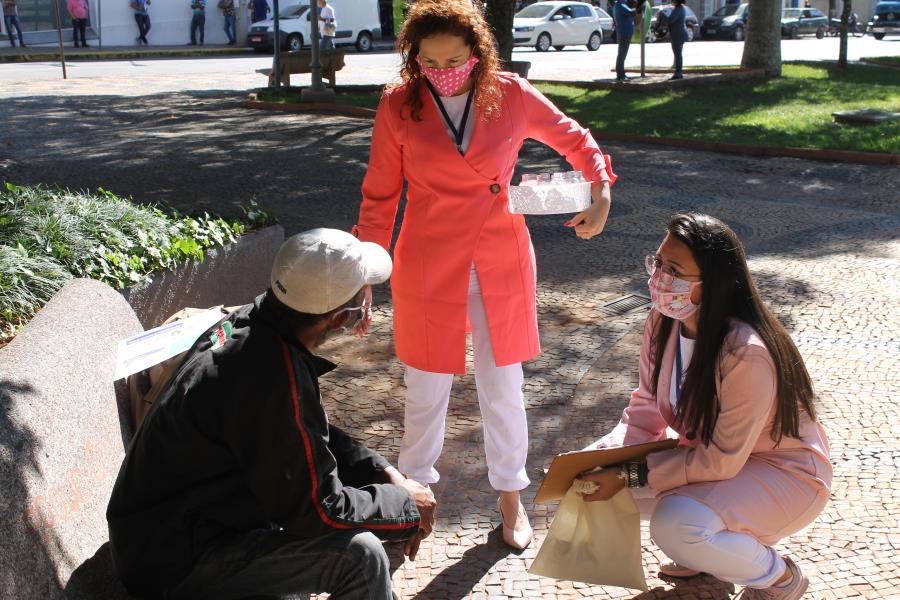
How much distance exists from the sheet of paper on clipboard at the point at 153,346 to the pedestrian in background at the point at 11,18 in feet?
99.9

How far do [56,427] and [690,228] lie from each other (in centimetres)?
198

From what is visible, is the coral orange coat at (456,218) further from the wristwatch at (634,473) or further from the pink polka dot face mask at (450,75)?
the wristwatch at (634,473)

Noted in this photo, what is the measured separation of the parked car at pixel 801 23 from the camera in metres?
41.9

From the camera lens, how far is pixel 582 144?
3.67 meters

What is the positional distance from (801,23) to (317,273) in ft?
145

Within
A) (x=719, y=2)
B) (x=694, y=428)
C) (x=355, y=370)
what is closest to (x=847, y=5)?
(x=355, y=370)

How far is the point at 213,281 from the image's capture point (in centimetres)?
534

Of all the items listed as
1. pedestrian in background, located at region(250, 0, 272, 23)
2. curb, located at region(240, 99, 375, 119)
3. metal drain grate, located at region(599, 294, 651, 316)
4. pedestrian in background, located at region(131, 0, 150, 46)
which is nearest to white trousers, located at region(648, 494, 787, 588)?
metal drain grate, located at region(599, 294, 651, 316)

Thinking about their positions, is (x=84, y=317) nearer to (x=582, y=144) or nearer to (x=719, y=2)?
(x=582, y=144)

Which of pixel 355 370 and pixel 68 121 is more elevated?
pixel 68 121

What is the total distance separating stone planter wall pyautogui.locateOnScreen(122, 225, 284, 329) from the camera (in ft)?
15.1

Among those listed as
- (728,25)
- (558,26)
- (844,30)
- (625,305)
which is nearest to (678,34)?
(844,30)

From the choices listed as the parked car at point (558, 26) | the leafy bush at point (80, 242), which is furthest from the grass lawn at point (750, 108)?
the parked car at point (558, 26)

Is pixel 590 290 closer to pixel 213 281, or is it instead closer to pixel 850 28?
pixel 213 281
